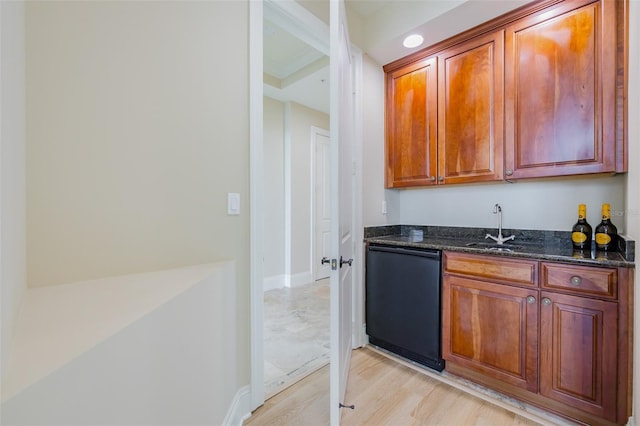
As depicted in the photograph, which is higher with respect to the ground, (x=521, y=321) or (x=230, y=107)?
(x=230, y=107)

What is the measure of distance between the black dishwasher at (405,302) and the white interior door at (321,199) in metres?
2.10

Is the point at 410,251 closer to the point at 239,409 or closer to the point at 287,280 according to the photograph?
the point at 239,409

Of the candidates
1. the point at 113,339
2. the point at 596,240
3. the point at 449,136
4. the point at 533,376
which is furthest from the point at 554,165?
the point at 113,339

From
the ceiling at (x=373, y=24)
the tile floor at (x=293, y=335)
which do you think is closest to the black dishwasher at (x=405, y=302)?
the tile floor at (x=293, y=335)

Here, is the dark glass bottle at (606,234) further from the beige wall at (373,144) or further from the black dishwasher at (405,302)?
the beige wall at (373,144)

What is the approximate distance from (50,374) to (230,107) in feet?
4.27

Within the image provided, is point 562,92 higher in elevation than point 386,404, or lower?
higher

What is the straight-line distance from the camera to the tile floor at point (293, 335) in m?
1.92

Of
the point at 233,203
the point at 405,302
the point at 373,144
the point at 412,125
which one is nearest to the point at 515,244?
the point at 405,302

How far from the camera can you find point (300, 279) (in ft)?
13.6

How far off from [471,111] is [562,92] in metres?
0.50

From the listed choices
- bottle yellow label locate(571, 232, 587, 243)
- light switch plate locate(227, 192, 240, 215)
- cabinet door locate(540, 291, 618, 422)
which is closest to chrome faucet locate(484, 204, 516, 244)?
bottle yellow label locate(571, 232, 587, 243)

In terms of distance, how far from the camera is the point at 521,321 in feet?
5.16

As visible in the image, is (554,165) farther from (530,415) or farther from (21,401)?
(21,401)
